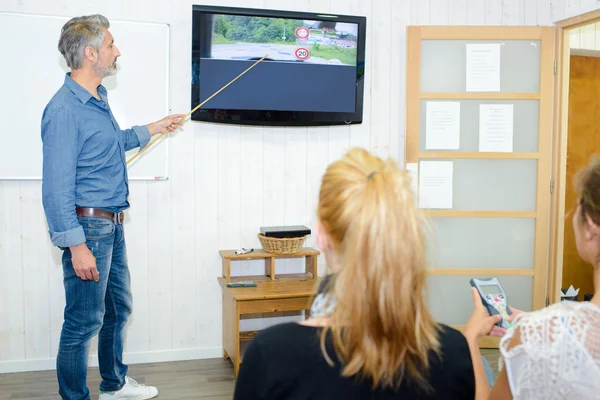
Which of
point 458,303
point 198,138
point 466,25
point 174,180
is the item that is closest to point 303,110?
point 198,138

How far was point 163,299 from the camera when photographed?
11.3ft

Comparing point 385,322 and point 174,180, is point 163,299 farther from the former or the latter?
point 385,322

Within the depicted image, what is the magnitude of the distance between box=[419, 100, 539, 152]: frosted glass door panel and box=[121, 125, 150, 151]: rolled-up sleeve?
163 centimetres

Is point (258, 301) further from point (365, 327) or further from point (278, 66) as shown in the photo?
point (365, 327)

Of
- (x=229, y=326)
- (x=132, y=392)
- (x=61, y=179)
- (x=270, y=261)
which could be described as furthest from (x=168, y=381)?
(x=61, y=179)

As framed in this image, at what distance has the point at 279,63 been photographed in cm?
344

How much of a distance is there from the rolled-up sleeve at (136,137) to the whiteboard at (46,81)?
34 centimetres

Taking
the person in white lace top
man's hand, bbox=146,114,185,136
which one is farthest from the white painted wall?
the person in white lace top

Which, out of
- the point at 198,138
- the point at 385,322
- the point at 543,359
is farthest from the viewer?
the point at 198,138

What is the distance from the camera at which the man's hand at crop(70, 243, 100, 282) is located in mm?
2410

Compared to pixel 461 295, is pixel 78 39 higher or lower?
higher

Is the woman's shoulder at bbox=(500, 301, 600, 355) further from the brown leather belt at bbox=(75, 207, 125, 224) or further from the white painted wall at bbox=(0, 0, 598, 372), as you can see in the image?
the white painted wall at bbox=(0, 0, 598, 372)

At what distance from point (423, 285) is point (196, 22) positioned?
2.57m

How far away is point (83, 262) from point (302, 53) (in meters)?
1.75
